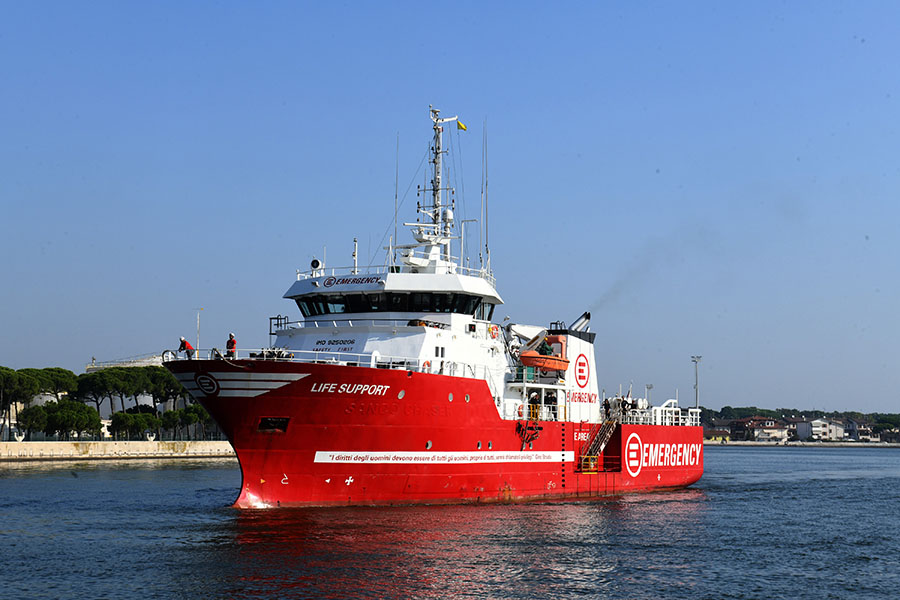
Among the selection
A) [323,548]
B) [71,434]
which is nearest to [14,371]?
[71,434]

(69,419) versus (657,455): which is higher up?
(69,419)

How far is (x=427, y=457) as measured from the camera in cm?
2941

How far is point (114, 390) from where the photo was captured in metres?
80.1

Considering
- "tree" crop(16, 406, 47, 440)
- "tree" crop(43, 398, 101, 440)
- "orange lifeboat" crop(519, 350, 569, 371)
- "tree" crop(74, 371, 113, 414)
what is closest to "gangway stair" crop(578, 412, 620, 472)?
"orange lifeboat" crop(519, 350, 569, 371)

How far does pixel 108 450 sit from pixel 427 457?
4566 cm

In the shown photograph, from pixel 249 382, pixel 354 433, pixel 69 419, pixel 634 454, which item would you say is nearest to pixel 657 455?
pixel 634 454

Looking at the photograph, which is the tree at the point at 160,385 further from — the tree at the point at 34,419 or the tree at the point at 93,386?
the tree at the point at 34,419

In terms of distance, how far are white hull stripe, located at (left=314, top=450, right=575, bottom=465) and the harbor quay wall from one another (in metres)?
41.1

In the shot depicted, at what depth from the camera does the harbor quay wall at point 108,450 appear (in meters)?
61.8

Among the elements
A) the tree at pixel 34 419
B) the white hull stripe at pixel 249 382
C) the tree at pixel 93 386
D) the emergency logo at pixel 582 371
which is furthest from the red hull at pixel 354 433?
the tree at pixel 93 386

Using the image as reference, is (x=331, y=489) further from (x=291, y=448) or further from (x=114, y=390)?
(x=114, y=390)

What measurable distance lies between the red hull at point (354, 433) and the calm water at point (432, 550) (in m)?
0.73

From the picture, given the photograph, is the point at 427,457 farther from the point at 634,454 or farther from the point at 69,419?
the point at 69,419

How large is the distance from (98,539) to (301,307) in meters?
11.9
